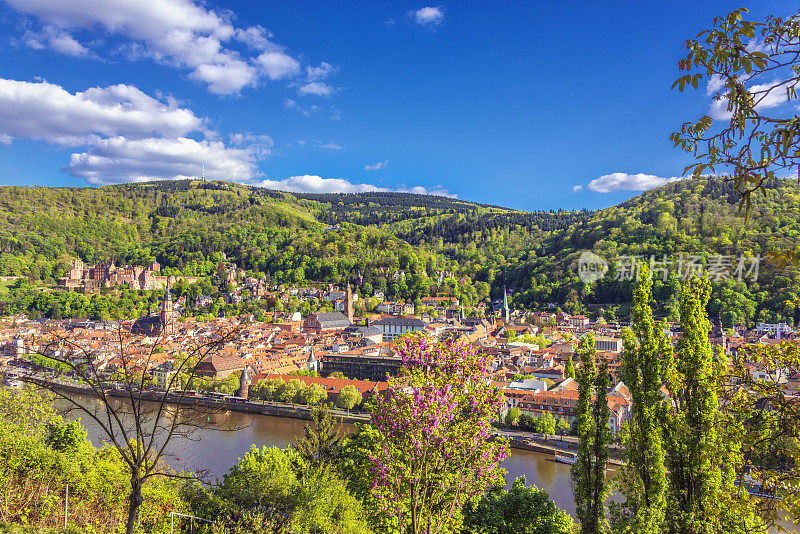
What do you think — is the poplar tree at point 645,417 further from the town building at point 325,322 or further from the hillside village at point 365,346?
the town building at point 325,322

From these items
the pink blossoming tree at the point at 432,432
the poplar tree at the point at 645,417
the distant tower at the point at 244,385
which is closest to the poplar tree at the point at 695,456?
the poplar tree at the point at 645,417

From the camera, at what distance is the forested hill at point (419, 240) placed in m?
46.2

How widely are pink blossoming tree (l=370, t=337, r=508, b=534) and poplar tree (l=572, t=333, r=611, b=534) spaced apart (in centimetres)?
338

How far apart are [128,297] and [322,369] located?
31.7 m

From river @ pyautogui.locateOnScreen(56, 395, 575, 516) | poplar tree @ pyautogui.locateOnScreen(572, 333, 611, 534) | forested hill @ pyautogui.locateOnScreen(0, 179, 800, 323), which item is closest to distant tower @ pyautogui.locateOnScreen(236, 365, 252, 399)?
river @ pyautogui.locateOnScreen(56, 395, 575, 516)

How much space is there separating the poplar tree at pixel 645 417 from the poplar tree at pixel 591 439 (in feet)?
2.00

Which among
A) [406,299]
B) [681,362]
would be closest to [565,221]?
[406,299]

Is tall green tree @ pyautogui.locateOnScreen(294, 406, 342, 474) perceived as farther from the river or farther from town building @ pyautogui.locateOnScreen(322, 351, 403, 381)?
town building @ pyautogui.locateOnScreen(322, 351, 403, 381)

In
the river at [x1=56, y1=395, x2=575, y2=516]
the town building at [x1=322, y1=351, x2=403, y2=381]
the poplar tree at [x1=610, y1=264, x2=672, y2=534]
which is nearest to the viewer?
the poplar tree at [x1=610, y1=264, x2=672, y2=534]

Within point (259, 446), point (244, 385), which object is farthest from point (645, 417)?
point (244, 385)

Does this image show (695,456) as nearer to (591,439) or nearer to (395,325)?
(591,439)

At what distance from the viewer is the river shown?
14.6 metres

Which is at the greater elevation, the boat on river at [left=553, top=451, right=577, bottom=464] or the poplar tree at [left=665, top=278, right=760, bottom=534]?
the poplar tree at [left=665, top=278, right=760, bottom=534]

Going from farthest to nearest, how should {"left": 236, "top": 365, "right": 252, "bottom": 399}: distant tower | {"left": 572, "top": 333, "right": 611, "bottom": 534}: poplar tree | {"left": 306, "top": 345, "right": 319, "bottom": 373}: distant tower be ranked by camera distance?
{"left": 306, "top": 345, "right": 319, "bottom": 373}: distant tower < {"left": 236, "top": 365, "right": 252, "bottom": 399}: distant tower < {"left": 572, "top": 333, "right": 611, "bottom": 534}: poplar tree
